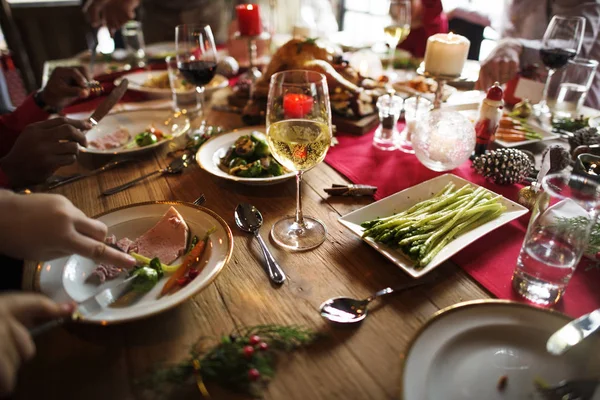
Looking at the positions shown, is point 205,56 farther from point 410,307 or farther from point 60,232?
point 410,307

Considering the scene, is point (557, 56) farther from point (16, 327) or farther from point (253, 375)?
point (16, 327)

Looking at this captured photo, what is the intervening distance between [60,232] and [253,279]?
1.17ft

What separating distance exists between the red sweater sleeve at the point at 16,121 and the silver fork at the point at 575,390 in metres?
1.81

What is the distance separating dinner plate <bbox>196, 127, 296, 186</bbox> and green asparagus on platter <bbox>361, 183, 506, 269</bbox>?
326 mm

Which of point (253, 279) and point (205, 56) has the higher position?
point (205, 56)

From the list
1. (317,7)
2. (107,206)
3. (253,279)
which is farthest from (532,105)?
(317,7)

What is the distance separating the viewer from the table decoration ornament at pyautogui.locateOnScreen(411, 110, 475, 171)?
116 cm

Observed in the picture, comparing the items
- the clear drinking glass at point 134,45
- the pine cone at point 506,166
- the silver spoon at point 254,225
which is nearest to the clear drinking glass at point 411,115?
the pine cone at point 506,166

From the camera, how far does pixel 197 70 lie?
1.47 m

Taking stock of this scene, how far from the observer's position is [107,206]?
41.9 inches

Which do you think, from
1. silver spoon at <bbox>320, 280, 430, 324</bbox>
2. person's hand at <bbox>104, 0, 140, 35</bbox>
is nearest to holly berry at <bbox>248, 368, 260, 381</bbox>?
silver spoon at <bbox>320, 280, 430, 324</bbox>

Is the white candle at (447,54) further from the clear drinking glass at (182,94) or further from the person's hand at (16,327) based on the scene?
the person's hand at (16,327)

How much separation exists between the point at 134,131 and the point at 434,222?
1.17 metres

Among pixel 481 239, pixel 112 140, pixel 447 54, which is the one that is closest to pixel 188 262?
pixel 481 239
